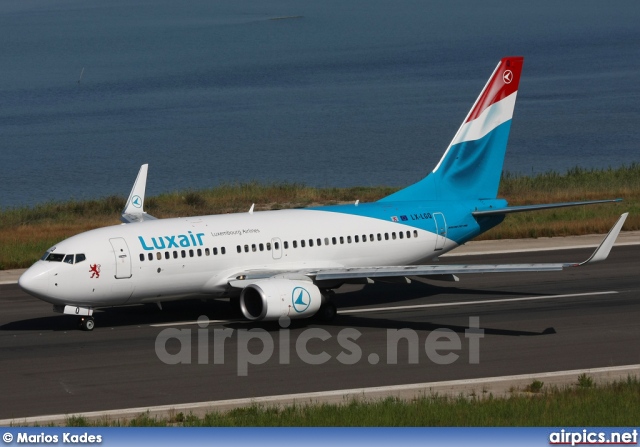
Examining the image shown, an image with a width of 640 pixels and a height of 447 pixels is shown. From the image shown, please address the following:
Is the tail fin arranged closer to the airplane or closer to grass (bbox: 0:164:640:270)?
the airplane

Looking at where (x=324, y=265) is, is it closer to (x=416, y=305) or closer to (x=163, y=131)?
(x=416, y=305)

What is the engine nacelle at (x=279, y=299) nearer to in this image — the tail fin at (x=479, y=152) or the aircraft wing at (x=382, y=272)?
the aircraft wing at (x=382, y=272)

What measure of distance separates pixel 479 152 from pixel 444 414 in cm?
2082

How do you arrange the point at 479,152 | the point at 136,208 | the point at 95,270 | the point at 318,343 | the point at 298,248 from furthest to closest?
the point at 136,208 < the point at 479,152 < the point at 298,248 < the point at 95,270 < the point at 318,343

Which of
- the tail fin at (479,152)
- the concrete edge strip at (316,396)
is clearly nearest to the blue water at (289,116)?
the tail fin at (479,152)

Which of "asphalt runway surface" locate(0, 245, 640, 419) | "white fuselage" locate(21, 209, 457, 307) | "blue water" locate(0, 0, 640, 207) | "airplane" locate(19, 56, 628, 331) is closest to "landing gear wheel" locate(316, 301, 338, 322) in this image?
"airplane" locate(19, 56, 628, 331)

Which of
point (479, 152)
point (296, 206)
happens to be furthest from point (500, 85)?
point (296, 206)

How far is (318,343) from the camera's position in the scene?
112 feet

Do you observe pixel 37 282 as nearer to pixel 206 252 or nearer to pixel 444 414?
pixel 206 252

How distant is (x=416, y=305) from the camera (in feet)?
132

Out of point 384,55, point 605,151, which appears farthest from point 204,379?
point 384,55

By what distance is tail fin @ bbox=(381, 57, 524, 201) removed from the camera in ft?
139

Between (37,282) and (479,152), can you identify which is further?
(479,152)

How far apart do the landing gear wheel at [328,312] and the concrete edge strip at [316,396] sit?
8746 mm
